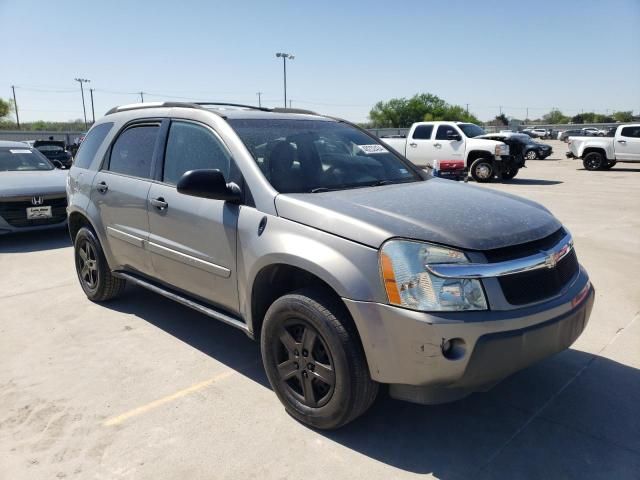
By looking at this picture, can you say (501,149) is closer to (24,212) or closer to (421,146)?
(421,146)

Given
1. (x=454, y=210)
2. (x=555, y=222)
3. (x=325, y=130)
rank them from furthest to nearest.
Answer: (x=325, y=130), (x=555, y=222), (x=454, y=210)

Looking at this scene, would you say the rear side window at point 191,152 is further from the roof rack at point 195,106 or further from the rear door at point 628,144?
the rear door at point 628,144

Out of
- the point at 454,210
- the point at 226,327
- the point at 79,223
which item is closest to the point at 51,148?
the point at 79,223

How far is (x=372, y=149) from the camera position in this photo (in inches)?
157

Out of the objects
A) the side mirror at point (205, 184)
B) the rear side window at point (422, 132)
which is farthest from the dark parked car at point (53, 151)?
the side mirror at point (205, 184)

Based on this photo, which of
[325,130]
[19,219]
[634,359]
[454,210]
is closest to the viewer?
[454,210]

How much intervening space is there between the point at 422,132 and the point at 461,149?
1.42 meters

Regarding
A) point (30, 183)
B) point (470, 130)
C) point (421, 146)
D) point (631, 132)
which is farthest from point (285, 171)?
point (631, 132)

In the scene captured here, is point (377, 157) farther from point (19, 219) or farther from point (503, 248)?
point (19, 219)

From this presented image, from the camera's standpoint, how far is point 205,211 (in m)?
3.34

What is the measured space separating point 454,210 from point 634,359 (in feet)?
6.50

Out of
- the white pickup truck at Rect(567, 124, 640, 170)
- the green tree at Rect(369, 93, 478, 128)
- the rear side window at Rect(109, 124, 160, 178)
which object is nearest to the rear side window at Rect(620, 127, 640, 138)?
the white pickup truck at Rect(567, 124, 640, 170)

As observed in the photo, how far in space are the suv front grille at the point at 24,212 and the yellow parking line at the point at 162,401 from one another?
5.84 meters

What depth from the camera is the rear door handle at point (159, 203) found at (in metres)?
3.66
